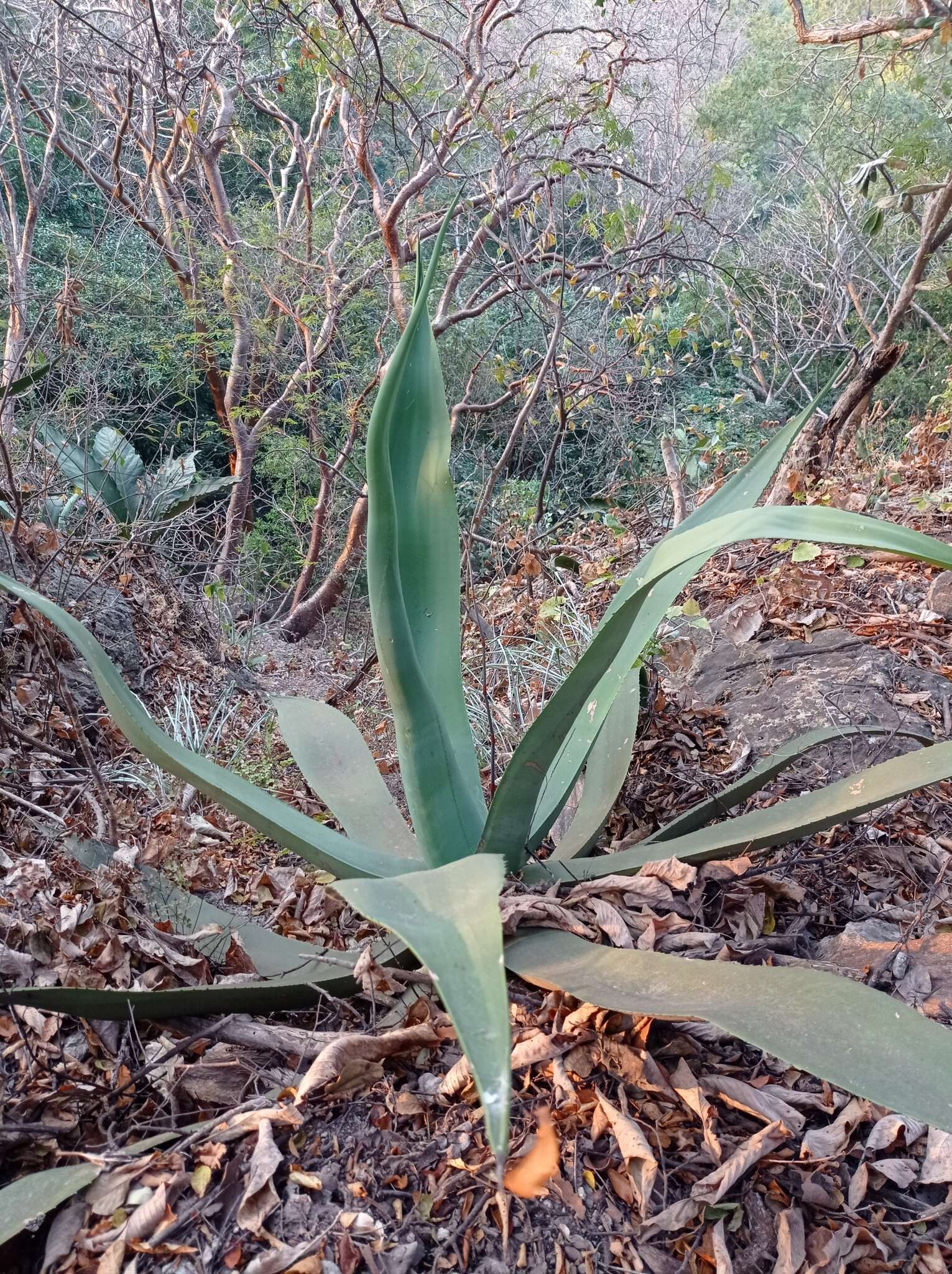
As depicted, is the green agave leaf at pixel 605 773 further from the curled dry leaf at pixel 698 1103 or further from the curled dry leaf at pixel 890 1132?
the curled dry leaf at pixel 890 1132

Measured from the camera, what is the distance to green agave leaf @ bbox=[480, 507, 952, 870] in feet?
2.64

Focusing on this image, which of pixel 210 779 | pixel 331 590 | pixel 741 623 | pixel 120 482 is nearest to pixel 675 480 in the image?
pixel 741 623

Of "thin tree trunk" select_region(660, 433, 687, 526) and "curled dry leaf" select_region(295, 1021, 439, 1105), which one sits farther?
"thin tree trunk" select_region(660, 433, 687, 526)

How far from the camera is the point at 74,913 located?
49.4 inches

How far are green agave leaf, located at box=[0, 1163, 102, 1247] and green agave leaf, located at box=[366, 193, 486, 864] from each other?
1.99ft

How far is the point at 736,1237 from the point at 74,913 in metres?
1.03

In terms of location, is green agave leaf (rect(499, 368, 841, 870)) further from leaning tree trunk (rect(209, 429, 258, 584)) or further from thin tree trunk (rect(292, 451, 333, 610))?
leaning tree trunk (rect(209, 429, 258, 584))

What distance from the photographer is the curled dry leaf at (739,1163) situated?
2.70 ft

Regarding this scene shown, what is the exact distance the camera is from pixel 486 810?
4.58 ft

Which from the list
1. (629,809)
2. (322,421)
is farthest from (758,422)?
(629,809)

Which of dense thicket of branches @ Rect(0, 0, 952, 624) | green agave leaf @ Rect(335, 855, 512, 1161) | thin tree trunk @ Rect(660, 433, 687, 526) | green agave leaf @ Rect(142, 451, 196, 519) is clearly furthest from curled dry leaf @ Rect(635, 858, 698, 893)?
green agave leaf @ Rect(142, 451, 196, 519)

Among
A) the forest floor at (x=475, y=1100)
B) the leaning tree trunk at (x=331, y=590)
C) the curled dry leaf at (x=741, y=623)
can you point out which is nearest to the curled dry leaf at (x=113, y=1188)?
the forest floor at (x=475, y=1100)

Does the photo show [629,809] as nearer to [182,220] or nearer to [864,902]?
[864,902]

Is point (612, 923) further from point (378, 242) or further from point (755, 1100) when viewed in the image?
point (378, 242)
